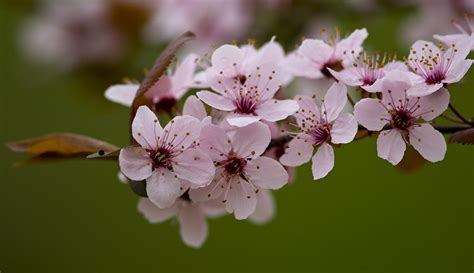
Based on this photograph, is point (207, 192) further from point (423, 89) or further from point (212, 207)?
point (423, 89)

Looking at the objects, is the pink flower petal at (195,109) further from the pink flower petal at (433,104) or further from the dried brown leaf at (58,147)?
the pink flower petal at (433,104)

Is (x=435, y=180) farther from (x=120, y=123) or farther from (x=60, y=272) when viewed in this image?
(x=60, y=272)

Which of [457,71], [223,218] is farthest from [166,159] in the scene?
[223,218]

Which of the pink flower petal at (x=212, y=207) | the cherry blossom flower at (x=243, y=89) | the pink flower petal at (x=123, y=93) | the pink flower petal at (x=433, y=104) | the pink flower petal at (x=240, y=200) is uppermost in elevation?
the pink flower petal at (x=433, y=104)

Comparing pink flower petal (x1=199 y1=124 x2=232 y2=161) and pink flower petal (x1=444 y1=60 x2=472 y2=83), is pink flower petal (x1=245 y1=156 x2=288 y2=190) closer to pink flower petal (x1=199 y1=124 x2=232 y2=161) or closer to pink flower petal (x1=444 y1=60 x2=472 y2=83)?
pink flower petal (x1=199 y1=124 x2=232 y2=161)

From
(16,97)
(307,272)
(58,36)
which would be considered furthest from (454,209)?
(16,97)

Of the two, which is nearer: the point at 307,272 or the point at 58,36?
the point at 58,36

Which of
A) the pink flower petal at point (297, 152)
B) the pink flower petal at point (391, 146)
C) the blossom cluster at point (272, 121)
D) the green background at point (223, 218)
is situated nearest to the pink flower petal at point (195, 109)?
the blossom cluster at point (272, 121)
